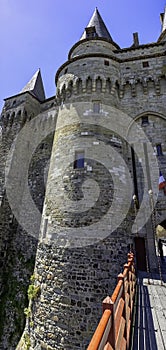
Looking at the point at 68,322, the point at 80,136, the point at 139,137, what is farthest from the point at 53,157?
the point at 68,322

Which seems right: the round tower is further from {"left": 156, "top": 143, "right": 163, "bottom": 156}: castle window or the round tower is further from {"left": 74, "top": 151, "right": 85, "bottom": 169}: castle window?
{"left": 156, "top": 143, "right": 163, "bottom": 156}: castle window

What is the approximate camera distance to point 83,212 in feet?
23.4

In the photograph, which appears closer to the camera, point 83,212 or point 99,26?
point 83,212

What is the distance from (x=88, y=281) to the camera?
624 centimetres

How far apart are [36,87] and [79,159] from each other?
1229cm

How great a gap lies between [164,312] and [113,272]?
3.09 metres

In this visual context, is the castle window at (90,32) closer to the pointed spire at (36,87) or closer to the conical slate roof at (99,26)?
the conical slate roof at (99,26)

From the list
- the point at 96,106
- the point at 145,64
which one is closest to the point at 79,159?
the point at 96,106

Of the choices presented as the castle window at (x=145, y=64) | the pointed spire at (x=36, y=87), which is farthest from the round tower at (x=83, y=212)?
the pointed spire at (x=36, y=87)

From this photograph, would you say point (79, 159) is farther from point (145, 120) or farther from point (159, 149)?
point (145, 120)

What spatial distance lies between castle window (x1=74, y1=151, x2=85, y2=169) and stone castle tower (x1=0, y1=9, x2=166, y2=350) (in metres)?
0.05

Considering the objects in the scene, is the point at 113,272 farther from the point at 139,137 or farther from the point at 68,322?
the point at 139,137

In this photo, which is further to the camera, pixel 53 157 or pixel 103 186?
pixel 53 157

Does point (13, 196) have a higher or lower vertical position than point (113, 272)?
higher
